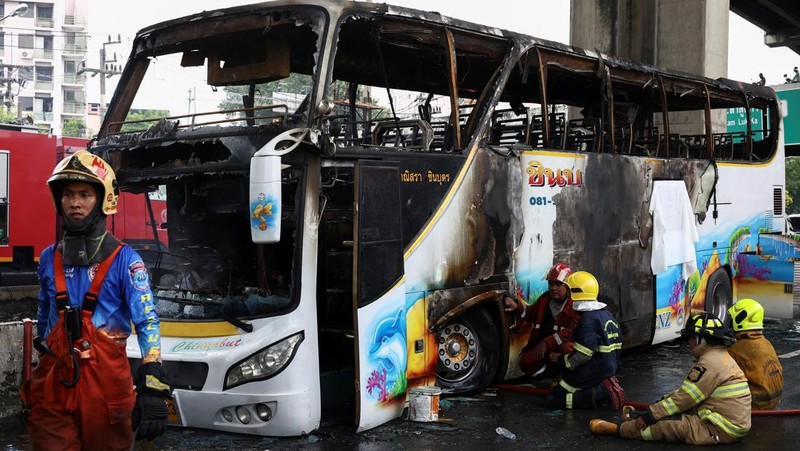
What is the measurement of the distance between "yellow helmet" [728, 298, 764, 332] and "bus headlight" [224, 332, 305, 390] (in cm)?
385

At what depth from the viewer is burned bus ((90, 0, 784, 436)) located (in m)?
6.85

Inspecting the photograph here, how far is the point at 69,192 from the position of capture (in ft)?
15.0

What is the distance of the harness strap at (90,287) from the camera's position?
14.7ft

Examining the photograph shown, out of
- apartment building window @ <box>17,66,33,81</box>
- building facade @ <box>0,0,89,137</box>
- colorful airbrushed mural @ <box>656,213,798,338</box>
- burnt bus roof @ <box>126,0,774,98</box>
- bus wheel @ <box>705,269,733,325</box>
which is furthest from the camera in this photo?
building facade @ <box>0,0,89,137</box>

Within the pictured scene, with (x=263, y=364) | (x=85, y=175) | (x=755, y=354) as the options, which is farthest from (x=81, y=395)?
(x=755, y=354)

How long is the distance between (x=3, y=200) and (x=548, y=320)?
40.2 ft

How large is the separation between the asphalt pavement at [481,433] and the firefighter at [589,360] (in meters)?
0.15

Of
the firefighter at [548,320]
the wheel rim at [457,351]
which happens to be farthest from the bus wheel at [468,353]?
the firefighter at [548,320]

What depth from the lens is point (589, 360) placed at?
27.5 feet

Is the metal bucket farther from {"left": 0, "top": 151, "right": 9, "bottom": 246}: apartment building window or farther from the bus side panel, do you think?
{"left": 0, "top": 151, "right": 9, "bottom": 246}: apartment building window

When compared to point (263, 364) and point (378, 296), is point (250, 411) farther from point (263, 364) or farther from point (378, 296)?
point (378, 296)

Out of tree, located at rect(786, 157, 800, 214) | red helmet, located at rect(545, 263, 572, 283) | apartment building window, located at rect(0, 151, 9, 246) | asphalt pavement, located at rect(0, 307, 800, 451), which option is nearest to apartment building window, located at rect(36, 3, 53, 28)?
tree, located at rect(786, 157, 800, 214)

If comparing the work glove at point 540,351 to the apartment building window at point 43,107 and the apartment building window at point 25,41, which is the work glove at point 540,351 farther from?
the apartment building window at point 25,41

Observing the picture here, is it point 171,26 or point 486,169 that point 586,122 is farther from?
point 171,26
